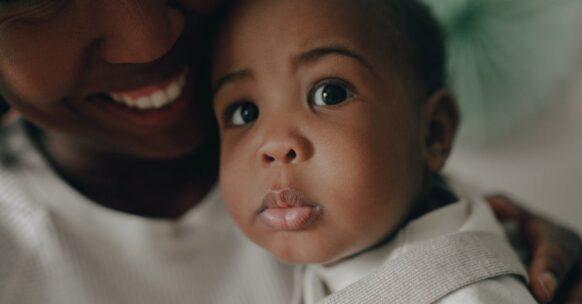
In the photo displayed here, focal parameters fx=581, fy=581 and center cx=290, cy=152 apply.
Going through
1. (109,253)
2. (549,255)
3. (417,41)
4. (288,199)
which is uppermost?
(417,41)

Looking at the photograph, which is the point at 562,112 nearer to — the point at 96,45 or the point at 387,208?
the point at 387,208

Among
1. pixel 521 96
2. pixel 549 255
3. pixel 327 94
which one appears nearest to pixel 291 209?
pixel 327 94

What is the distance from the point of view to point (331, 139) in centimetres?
72

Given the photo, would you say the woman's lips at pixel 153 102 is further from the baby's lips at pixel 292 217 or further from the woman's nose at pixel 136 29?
the baby's lips at pixel 292 217

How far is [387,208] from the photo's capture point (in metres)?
0.75

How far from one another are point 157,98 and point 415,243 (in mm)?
425

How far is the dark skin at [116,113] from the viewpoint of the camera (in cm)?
70

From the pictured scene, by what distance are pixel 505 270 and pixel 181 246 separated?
510 mm

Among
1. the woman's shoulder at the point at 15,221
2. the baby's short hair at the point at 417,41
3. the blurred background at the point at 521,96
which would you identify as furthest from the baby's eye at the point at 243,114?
the blurred background at the point at 521,96

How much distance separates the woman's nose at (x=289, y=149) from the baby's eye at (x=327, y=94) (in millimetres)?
60

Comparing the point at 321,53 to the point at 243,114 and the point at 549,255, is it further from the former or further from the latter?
the point at 549,255

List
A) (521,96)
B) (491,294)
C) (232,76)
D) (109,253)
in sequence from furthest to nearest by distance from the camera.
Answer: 1. (521,96)
2. (109,253)
3. (232,76)
4. (491,294)

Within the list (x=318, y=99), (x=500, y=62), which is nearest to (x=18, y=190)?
(x=318, y=99)

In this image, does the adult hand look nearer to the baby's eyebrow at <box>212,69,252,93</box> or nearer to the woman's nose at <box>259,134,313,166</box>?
the woman's nose at <box>259,134,313,166</box>
